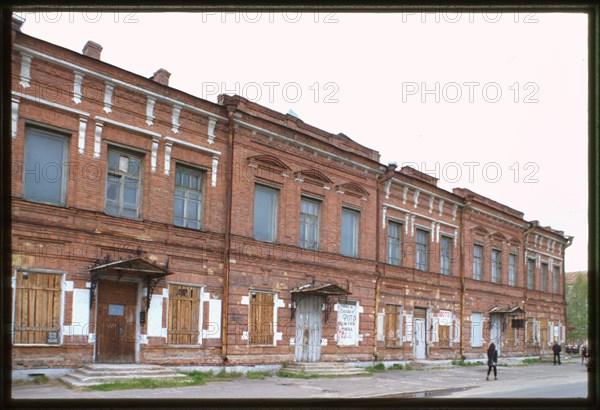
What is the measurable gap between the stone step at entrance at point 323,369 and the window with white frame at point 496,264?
14.2 meters

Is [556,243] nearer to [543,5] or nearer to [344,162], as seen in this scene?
[344,162]

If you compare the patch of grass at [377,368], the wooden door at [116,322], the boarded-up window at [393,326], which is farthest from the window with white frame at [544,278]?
the wooden door at [116,322]

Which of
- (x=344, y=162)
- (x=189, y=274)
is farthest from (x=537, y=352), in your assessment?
(x=189, y=274)

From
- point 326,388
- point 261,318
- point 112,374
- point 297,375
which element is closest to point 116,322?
point 112,374

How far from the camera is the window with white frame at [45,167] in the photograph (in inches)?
557

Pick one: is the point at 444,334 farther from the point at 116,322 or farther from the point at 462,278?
the point at 116,322

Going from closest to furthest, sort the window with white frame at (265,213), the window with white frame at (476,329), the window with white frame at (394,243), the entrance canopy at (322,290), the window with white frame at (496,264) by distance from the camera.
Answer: the window with white frame at (265,213) < the entrance canopy at (322,290) < the window with white frame at (394,243) < the window with white frame at (476,329) < the window with white frame at (496,264)

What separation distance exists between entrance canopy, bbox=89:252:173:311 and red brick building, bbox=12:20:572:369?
1.9 inches

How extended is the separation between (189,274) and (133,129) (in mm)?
4333

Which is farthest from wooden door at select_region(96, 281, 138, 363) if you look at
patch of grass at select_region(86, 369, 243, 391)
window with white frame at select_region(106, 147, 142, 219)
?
window with white frame at select_region(106, 147, 142, 219)

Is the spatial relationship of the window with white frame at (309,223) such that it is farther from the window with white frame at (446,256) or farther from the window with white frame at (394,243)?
the window with white frame at (446,256)

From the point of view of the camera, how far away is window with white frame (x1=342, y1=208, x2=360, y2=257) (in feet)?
75.0

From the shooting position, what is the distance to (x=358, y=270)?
2300 centimetres

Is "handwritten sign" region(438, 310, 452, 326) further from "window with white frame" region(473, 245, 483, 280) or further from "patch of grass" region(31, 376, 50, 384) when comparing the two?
"patch of grass" region(31, 376, 50, 384)
